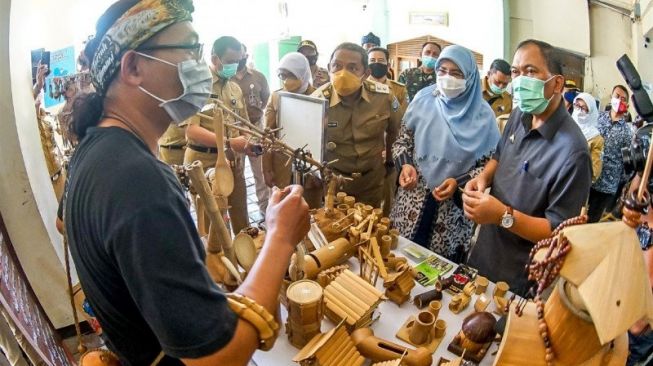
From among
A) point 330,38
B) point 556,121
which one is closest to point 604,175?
point 556,121

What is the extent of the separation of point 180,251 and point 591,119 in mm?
3832

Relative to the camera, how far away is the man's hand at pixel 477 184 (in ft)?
5.96

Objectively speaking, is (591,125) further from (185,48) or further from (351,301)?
(185,48)

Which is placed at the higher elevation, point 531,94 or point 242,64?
point 242,64

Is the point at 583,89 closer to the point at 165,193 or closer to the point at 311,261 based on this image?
the point at 311,261

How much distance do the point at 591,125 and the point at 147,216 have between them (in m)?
3.85

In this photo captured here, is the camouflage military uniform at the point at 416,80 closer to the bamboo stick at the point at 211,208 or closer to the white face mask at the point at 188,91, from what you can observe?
the bamboo stick at the point at 211,208

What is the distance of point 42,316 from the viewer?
82.0 inches

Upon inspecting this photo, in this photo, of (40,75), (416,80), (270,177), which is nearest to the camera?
(40,75)

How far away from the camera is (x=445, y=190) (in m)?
1.90

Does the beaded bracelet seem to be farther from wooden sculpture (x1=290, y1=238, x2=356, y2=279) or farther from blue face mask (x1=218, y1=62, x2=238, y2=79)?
blue face mask (x1=218, y1=62, x2=238, y2=79)

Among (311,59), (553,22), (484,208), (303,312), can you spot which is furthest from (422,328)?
(553,22)

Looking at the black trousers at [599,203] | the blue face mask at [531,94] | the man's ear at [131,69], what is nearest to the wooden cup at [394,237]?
the blue face mask at [531,94]

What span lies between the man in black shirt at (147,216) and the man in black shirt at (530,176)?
0.94m
